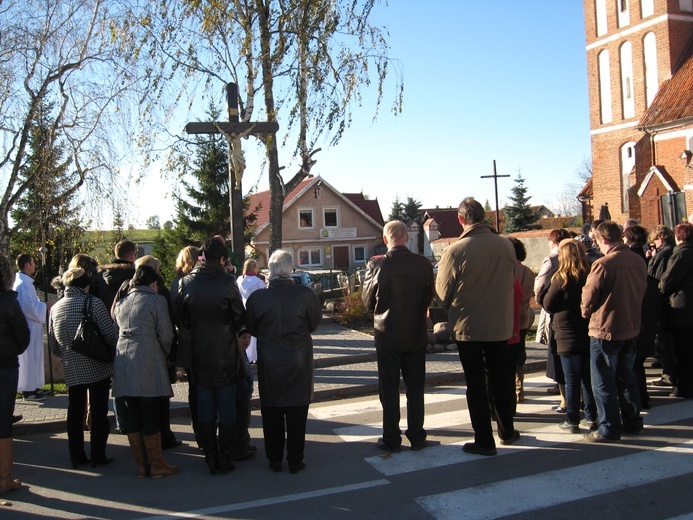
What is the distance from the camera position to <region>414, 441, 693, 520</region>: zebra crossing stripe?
4.52 metres

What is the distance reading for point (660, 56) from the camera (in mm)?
35000

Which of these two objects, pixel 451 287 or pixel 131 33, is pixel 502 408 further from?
pixel 131 33

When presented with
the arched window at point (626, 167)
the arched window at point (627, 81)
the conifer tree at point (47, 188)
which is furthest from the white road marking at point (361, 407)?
the arched window at point (627, 81)

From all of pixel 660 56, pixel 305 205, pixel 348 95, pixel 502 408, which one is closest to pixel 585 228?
pixel 348 95

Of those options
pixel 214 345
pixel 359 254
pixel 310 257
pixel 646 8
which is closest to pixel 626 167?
pixel 646 8

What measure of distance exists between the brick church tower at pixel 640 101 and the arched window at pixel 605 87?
0.06 metres

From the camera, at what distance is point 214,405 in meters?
5.55

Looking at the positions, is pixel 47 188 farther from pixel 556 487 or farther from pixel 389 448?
pixel 556 487

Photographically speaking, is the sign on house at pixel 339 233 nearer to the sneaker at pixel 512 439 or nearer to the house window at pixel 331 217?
the house window at pixel 331 217

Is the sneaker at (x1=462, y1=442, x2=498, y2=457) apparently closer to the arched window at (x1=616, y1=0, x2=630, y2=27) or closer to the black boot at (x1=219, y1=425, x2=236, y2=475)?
the black boot at (x1=219, y1=425, x2=236, y2=475)

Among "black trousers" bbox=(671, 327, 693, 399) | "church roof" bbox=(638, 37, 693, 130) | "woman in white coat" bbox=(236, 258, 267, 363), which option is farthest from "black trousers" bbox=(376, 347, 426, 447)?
"church roof" bbox=(638, 37, 693, 130)

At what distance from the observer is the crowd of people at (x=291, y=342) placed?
5.43m

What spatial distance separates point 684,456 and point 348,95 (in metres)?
10.2

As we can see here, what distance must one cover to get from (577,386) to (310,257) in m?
45.0
